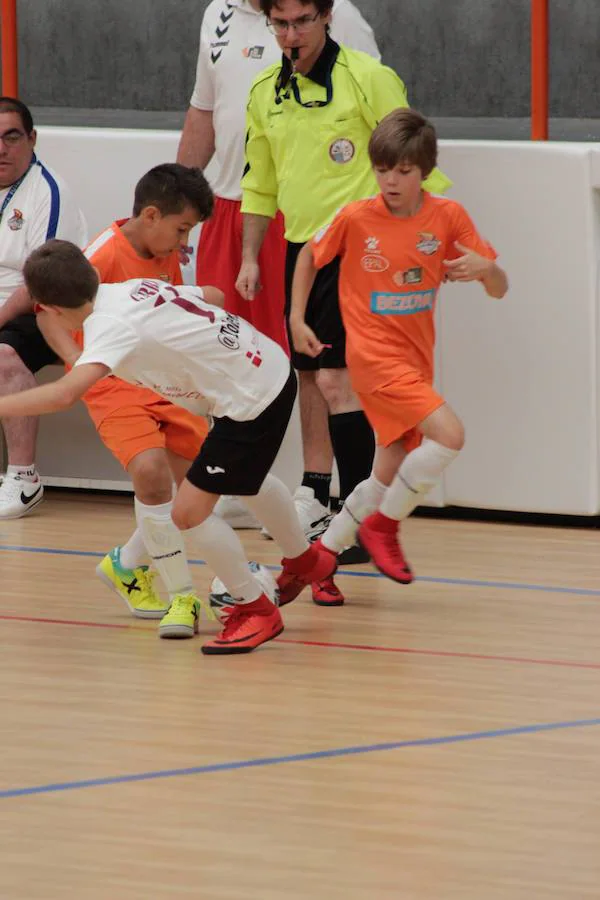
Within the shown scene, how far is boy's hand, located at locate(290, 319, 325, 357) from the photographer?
534cm

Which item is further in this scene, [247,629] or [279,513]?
[279,513]

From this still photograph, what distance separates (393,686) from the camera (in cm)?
455

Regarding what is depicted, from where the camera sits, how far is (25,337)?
7.01 m

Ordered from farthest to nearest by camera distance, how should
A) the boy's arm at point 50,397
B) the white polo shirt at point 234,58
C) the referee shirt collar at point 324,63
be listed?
the white polo shirt at point 234,58 → the referee shirt collar at point 324,63 → the boy's arm at point 50,397

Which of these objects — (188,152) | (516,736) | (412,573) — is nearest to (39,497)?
(188,152)

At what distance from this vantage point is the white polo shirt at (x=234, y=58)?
6.47 metres

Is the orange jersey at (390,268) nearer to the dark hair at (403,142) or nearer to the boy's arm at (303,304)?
the boy's arm at (303,304)

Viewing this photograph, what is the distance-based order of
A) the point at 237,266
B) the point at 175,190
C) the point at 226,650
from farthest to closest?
the point at 237,266 → the point at 175,190 → the point at 226,650

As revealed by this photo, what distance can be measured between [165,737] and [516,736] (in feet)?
2.57

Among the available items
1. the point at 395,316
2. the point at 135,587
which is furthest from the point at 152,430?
the point at 395,316

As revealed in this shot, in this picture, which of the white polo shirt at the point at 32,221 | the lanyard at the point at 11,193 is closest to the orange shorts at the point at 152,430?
the white polo shirt at the point at 32,221

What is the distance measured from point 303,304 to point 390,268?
0.28 metres

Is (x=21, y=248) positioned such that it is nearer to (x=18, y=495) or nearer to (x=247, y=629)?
(x=18, y=495)

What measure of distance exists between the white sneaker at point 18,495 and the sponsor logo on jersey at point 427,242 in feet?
A: 7.14
